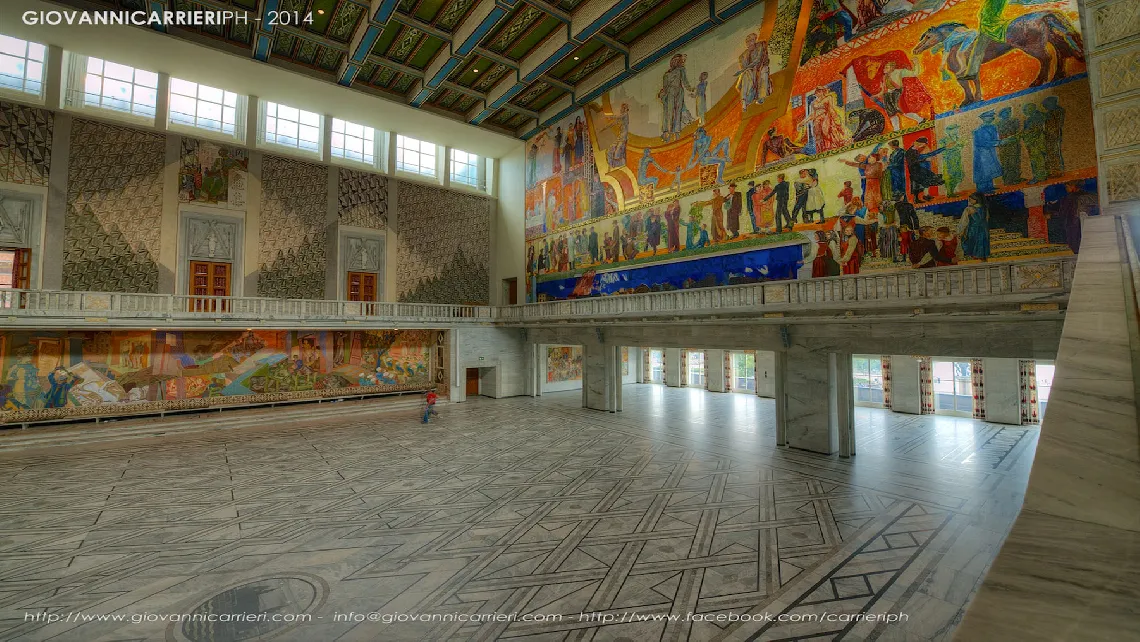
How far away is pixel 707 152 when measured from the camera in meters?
12.8

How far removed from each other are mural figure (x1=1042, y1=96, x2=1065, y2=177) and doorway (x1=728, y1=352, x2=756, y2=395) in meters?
12.3

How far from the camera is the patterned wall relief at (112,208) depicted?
40.8ft

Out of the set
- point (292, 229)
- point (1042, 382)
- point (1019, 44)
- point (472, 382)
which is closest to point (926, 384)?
point (1042, 382)

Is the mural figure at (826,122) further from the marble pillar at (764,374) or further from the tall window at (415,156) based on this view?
the tall window at (415,156)

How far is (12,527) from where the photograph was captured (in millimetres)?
6391

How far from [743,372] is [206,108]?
2174cm

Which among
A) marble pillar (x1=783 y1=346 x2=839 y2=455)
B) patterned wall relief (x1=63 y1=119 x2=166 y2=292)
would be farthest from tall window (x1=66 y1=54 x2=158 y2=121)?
marble pillar (x1=783 y1=346 x2=839 y2=455)

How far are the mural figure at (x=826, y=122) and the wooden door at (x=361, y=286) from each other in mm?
15017

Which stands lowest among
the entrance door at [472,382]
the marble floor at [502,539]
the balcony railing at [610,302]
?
the marble floor at [502,539]

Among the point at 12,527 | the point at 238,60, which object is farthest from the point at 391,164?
the point at 12,527

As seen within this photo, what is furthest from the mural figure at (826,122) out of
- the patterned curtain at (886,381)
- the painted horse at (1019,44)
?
the patterned curtain at (886,381)

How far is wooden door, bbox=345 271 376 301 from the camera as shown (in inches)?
671

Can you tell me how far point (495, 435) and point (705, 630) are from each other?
849 cm

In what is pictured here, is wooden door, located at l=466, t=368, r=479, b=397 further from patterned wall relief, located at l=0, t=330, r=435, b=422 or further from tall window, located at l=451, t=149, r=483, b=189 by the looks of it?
tall window, located at l=451, t=149, r=483, b=189
